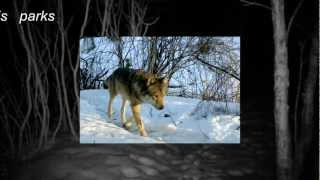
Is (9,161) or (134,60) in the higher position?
(134,60)

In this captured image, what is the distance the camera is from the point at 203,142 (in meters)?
1.69

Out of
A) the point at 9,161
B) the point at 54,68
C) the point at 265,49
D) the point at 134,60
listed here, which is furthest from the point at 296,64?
the point at 9,161

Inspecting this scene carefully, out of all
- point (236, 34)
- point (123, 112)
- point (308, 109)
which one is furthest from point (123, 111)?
point (308, 109)

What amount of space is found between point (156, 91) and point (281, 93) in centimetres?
53

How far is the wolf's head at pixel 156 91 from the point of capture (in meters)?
1.68

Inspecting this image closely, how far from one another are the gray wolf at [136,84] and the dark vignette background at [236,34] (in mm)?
161

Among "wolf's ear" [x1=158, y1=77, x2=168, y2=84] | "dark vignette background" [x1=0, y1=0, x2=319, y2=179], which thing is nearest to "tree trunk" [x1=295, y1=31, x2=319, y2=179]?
"dark vignette background" [x1=0, y1=0, x2=319, y2=179]

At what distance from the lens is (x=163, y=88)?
66.1 inches

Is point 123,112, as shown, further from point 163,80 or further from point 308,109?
point 308,109

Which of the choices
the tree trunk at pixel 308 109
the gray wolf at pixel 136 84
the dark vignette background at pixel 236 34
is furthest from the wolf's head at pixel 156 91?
the tree trunk at pixel 308 109

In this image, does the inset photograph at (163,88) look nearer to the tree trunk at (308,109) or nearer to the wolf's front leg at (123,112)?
the wolf's front leg at (123,112)

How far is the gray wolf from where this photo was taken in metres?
1.68

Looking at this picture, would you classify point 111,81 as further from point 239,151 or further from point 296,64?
point 296,64

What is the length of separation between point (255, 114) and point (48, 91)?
889 mm
